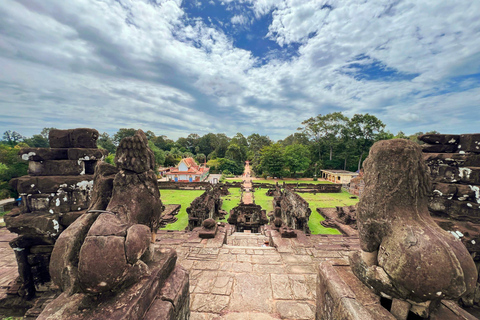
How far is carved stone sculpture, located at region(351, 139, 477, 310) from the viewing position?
1597mm

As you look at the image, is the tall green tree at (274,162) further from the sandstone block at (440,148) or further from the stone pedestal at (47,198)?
Result: the stone pedestal at (47,198)

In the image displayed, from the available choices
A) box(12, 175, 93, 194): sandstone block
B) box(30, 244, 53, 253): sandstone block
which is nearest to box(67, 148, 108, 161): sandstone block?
box(12, 175, 93, 194): sandstone block

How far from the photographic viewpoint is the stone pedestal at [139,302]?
1.65 m

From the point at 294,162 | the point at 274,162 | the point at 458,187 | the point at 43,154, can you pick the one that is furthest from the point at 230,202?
the point at 294,162

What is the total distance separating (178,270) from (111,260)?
126 centimetres

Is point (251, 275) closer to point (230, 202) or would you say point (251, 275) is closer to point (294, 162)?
point (230, 202)

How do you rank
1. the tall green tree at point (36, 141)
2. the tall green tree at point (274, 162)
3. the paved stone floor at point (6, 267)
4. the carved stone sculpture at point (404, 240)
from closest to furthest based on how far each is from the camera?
the carved stone sculpture at point (404, 240) → the paved stone floor at point (6, 267) → the tall green tree at point (274, 162) → the tall green tree at point (36, 141)

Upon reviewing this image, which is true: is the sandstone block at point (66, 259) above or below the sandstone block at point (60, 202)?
below

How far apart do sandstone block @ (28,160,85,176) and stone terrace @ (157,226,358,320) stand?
284 centimetres

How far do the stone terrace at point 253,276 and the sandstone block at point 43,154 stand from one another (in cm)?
318

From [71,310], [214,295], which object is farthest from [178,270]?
[71,310]

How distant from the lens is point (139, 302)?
5.90 feet

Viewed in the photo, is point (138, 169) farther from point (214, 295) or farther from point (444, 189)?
point (444, 189)

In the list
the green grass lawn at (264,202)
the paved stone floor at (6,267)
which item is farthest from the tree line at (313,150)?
the paved stone floor at (6,267)
